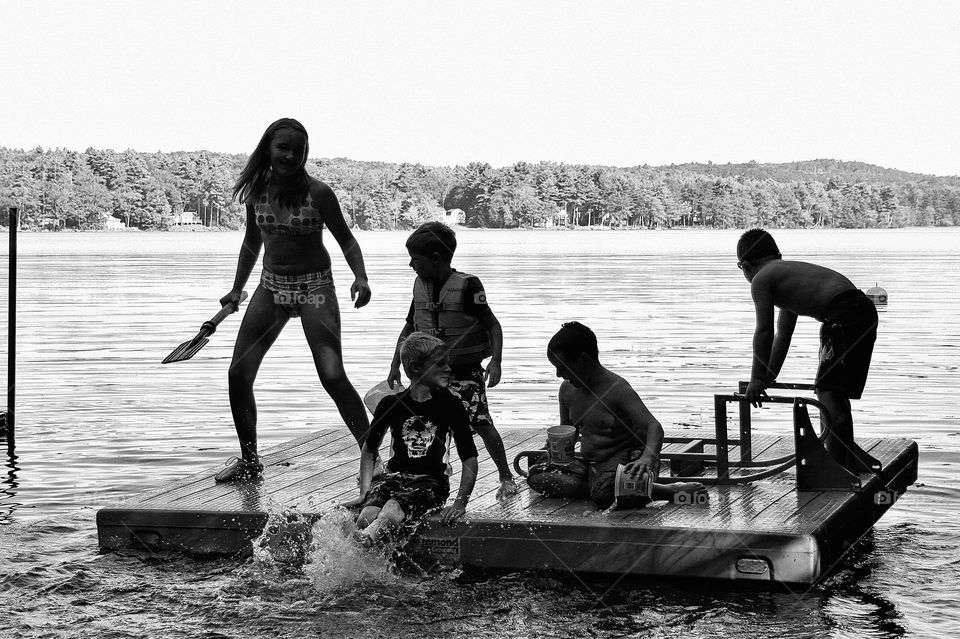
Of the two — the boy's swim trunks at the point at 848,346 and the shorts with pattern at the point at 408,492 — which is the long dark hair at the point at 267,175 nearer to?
the shorts with pattern at the point at 408,492

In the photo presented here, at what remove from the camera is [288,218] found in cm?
757

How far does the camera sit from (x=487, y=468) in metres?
8.38

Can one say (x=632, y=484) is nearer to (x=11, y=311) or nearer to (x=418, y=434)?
(x=418, y=434)

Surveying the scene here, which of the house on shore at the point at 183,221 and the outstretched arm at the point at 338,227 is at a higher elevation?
the outstretched arm at the point at 338,227

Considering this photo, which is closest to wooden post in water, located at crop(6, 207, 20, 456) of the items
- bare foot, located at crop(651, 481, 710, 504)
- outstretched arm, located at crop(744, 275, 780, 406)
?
bare foot, located at crop(651, 481, 710, 504)

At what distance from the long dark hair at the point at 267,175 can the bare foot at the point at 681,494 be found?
280 cm

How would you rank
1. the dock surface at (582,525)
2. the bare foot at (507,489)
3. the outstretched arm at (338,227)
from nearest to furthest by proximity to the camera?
the dock surface at (582,525), the bare foot at (507,489), the outstretched arm at (338,227)

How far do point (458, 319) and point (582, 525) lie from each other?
5.02 ft

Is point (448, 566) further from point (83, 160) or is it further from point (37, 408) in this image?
point (83, 160)

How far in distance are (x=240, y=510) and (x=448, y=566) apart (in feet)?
4.30

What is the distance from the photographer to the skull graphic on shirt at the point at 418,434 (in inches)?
260

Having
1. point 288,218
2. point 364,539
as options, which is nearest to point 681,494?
point 364,539

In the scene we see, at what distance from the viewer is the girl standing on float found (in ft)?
24.7

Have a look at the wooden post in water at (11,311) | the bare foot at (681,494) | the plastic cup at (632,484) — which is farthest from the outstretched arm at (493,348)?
the wooden post in water at (11,311)
